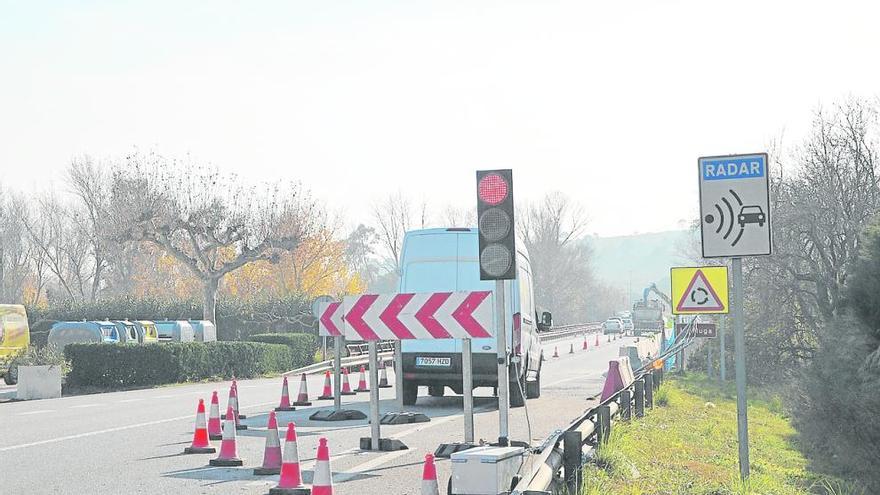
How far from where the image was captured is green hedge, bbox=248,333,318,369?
135 feet

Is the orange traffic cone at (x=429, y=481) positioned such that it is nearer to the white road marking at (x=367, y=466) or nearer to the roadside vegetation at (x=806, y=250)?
the white road marking at (x=367, y=466)

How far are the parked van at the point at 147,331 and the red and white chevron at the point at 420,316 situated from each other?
32.6 m

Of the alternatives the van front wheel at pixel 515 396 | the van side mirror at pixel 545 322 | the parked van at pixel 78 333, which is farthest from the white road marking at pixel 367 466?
the parked van at pixel 78 333

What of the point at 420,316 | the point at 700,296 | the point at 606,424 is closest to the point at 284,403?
the point at 700,296

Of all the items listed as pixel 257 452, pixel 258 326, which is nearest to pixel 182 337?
pixel 258 326

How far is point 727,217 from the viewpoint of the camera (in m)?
9.20

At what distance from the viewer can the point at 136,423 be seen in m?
17.1

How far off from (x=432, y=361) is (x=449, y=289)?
4.06ft

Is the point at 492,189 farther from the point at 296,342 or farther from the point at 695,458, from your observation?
the point at 296,342

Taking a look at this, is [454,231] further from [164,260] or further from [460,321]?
[164,260]

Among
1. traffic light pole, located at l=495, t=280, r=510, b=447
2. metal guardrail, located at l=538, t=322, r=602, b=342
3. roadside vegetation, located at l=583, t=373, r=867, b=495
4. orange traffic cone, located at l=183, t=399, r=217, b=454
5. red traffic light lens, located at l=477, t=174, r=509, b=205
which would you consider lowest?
metal guardrail, located at l=538, t=322, r=602, b=342

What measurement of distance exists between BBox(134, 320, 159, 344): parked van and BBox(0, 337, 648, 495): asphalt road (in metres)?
20.1

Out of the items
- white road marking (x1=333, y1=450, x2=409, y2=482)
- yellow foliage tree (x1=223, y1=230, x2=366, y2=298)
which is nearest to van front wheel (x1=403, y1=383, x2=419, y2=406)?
white road marking (x1=333, y1=450, x2=409, y2=482)

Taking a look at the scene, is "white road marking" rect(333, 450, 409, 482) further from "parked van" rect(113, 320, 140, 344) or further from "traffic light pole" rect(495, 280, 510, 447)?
"parked van" rect(113, 320, 140, 344)
